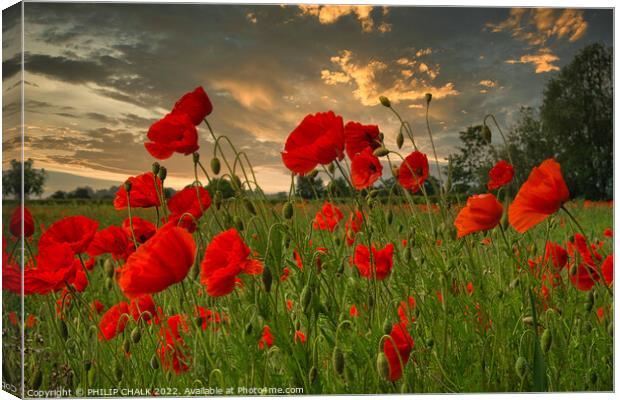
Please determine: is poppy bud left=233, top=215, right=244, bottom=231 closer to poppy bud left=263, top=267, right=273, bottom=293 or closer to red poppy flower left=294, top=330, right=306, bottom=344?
poppy bud left=263, top=267, right=273, bottom=293

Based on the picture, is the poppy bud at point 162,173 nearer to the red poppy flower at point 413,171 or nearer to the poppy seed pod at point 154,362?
the poppy seed pod at point 154,362

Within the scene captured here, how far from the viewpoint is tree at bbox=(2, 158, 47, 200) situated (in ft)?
8.84

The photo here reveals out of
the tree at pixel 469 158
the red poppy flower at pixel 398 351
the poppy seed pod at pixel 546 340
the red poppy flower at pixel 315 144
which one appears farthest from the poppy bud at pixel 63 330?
the poppy seed pod at pixel 546 340

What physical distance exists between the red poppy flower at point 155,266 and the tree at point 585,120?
1.73m

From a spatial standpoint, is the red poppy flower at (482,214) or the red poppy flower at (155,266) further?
the red poppy flower at (482,214)

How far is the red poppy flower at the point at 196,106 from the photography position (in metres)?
2.61

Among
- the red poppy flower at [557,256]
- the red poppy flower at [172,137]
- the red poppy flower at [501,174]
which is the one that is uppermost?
the red poppy flower at [172,137]

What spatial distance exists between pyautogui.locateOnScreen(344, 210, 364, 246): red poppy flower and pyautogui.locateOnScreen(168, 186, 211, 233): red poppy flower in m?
0.56

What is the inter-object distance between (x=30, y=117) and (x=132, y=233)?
0.63m

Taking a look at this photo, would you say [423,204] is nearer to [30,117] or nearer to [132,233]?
[132,233]

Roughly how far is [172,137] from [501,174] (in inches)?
52.1

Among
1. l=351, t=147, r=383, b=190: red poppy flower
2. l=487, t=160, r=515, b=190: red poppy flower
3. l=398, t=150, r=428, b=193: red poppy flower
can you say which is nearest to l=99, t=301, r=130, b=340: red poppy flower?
l=351, t=147, r=383, b=190: red poppy flower

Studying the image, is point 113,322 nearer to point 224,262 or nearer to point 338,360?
point 224,262

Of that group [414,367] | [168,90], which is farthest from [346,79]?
[414,367]
